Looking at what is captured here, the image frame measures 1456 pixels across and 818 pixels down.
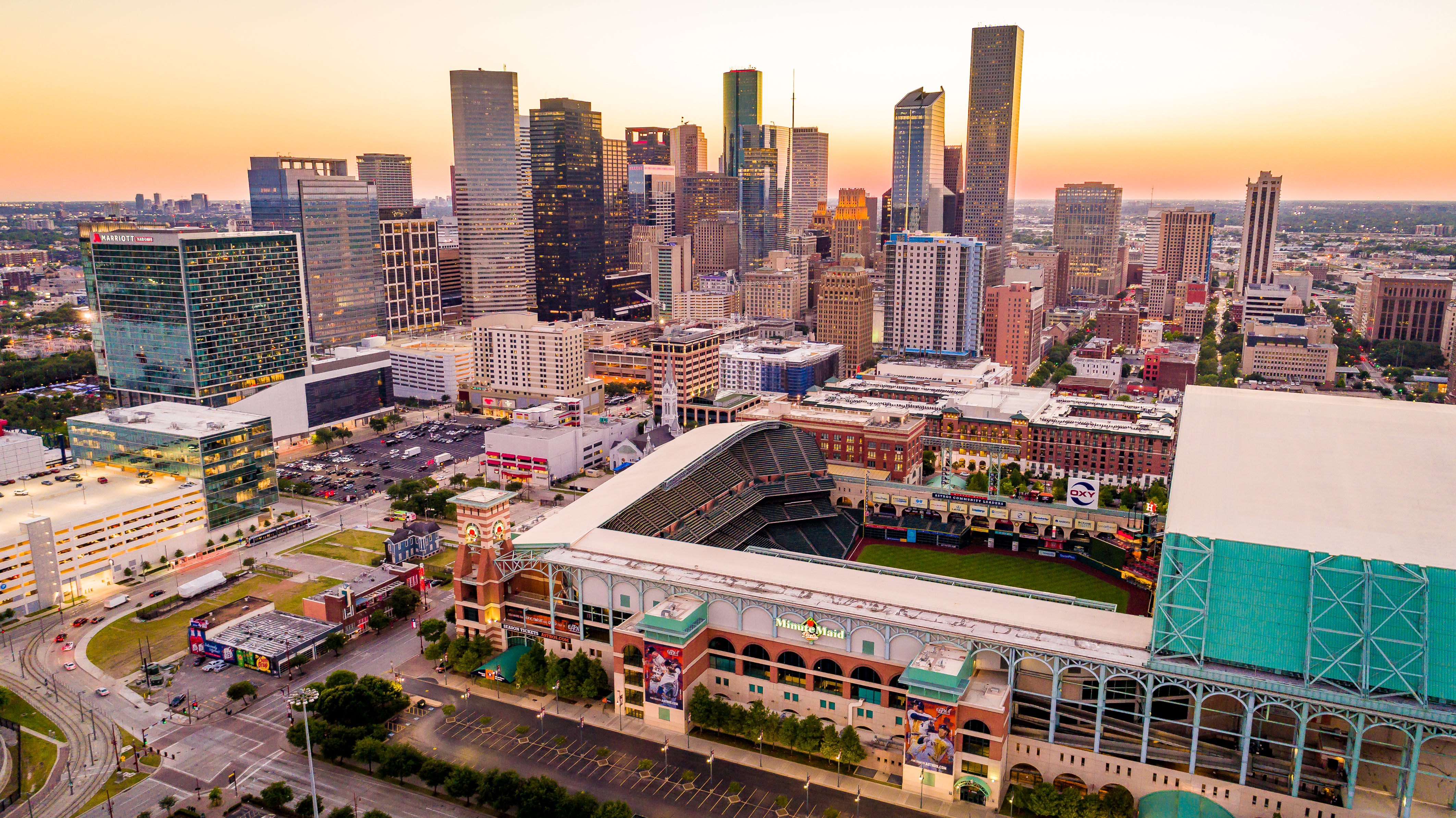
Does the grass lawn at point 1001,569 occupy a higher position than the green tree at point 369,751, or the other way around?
the green tree at point 369,751

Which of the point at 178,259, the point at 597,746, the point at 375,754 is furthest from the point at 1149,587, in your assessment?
the point at 178,259

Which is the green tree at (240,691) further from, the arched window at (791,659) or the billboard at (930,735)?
the billboard at (930,735)

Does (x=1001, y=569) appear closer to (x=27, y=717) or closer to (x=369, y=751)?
(x=369, y=751)

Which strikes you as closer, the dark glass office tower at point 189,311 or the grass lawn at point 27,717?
the grass lawn at point 27,717

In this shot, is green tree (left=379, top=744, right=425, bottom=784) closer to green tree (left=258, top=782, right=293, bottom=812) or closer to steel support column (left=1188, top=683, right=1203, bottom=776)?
green tree (left=258, top=782, right=293, bottom=812)

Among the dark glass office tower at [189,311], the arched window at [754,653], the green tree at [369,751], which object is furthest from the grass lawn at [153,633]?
the dark glass office tower at [189,311]

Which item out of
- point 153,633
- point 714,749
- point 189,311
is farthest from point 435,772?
point 189,311

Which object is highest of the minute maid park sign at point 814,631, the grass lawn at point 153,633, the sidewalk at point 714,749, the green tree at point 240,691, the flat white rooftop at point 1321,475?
the flat white rooftop at point 1321,475
